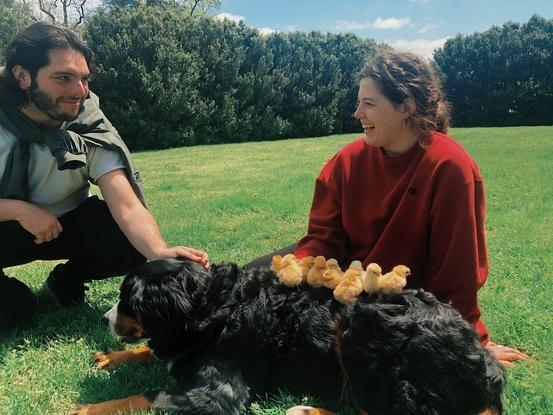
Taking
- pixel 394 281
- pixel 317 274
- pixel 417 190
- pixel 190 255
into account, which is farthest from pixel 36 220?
pixel 417 190

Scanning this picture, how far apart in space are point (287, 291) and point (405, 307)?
666 millimetres

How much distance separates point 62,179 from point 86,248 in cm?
57

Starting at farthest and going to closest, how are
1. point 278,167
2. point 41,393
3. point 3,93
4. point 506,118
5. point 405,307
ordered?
point 506,118 < point 278,167 < point 3,93 < point 41,393 < point 405,307

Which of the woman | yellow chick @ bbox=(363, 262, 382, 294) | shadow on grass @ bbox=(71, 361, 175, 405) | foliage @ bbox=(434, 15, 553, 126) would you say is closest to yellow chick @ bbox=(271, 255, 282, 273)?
yellow chick @ bbox=(363, 262, 382, 294)

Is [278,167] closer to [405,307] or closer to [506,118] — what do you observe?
[405,307]

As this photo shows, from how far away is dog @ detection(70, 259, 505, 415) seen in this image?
7.52 ft

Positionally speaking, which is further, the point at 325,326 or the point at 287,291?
the point at 287,291

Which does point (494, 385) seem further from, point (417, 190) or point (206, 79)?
point (206, 79)

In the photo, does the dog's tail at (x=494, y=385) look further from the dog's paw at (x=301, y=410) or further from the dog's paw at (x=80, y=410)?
the dog's paw at (x=80, y=410)

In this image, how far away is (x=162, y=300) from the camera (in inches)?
106

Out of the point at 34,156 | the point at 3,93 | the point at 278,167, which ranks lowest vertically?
the point at 278,167

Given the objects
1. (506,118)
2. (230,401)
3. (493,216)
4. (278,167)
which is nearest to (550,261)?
(493,216)

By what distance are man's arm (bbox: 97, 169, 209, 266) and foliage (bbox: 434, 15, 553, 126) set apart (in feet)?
88.9

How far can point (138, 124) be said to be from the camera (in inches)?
830
